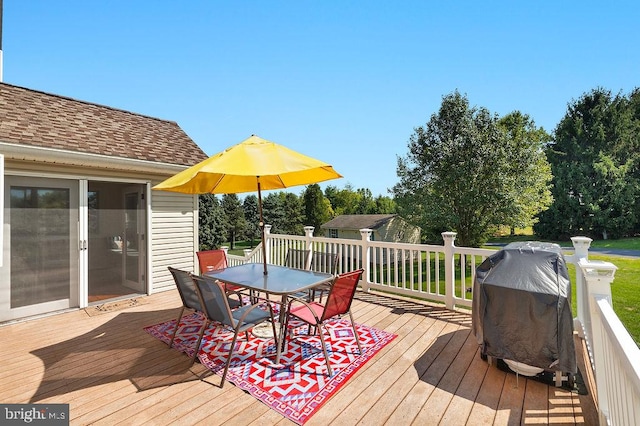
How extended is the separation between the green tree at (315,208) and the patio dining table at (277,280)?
31.8 metres

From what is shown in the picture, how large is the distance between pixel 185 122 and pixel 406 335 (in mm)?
7052

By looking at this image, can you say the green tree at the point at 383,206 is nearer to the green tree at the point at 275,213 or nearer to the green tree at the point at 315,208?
the green tree at the point at 315,208

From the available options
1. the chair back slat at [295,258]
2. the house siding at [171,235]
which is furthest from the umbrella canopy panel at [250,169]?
the house siding at [171,235]

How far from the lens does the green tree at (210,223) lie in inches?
950

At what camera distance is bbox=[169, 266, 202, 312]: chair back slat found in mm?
3064

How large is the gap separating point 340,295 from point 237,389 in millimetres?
1225

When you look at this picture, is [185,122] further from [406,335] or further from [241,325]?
[406,335]

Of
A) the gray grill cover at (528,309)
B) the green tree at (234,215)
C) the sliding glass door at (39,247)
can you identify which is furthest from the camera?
the green tree at (234,215)

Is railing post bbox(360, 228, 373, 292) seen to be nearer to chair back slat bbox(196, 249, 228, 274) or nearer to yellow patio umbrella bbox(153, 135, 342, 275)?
yellow patio umbrella bbox(153, 135, 342, 275)

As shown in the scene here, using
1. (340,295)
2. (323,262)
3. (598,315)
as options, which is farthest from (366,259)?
(598,315)

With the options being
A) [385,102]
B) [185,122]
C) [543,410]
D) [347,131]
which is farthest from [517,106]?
[543,410]

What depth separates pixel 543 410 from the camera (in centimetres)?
221

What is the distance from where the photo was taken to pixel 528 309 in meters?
2.43

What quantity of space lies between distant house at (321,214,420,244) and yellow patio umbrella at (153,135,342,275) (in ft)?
72.0
